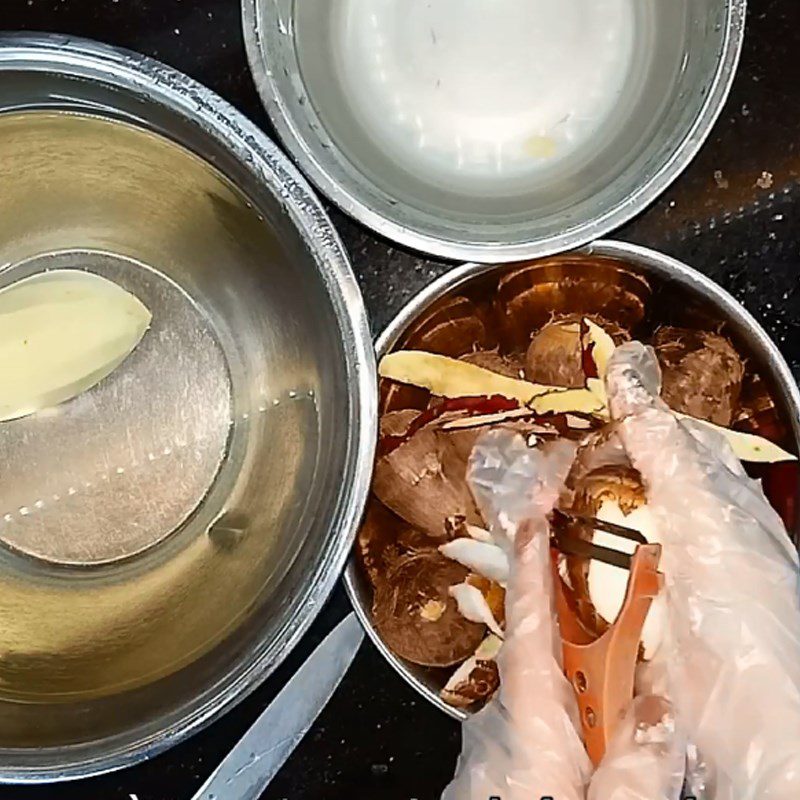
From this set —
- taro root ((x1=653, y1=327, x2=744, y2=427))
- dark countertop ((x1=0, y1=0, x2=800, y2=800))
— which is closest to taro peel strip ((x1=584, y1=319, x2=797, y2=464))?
taro root ((x1=653, y1=327, x2=744, y2=427))

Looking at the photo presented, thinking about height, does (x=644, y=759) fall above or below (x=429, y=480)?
below

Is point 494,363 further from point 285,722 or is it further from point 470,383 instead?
point 285,722

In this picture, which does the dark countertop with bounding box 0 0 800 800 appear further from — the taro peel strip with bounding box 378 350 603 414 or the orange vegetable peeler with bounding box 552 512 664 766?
the orange vegetable peeler with bounding box 552 512 664 766

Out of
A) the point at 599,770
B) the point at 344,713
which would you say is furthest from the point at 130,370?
the point at 599,770

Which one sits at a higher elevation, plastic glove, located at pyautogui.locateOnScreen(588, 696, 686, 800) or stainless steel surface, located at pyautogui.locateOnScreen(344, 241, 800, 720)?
stainless steel surface, located at pyautogui.locateOnScreen(344, 241, 800, 720)

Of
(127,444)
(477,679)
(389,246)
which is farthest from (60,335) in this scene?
(477,679)

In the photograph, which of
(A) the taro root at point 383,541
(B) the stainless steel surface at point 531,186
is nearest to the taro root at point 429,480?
(A) the taro root at point 383,541
